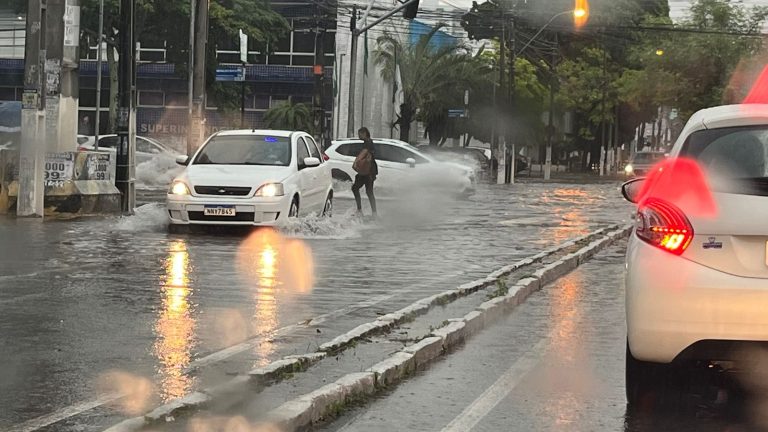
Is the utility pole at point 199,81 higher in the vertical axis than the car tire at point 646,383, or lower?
higher

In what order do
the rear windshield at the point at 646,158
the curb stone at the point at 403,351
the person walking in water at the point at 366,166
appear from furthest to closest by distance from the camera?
the rear windshield at the point at 646,158, the person walking in water at the point at 366,166, the curb stone at the point at 403,351

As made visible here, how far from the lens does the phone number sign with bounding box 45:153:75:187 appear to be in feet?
64.6

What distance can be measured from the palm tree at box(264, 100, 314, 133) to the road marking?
4852 centimetres

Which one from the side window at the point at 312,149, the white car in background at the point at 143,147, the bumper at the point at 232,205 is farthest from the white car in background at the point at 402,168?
the bumper at the point at 232,205

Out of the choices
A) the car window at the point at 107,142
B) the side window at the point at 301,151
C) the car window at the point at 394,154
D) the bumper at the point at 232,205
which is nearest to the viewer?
the bumper at the point at 232,205

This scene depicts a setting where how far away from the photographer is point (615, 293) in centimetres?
1211

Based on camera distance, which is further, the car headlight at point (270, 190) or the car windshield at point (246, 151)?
the car windshield at point (246, 151)

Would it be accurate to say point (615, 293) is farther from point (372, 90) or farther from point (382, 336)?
point (372, 90)

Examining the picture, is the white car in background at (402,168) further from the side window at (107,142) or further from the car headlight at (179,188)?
the car headlight at (179,188)

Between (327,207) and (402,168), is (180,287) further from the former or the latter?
(402,168)

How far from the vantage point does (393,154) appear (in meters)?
30.6

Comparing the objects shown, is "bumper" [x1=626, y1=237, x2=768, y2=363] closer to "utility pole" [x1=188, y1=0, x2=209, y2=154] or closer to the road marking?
the road marking

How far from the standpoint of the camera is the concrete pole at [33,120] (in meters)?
17.9

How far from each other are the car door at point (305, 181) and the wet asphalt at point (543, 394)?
875cm
